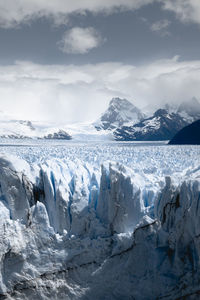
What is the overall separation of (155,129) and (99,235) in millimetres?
147091

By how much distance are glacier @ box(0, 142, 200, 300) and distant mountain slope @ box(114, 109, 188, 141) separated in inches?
5362

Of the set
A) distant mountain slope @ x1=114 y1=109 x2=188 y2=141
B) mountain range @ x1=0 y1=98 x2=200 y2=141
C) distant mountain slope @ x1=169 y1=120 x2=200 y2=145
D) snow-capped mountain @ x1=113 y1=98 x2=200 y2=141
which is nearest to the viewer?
distant mountain slope @ x1=169 y1=120 x2=200 y2=145

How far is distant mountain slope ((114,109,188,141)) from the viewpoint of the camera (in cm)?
15400

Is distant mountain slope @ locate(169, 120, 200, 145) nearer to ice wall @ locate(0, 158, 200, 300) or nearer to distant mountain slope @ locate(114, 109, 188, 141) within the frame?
ice wall @ locate(0, 158, 200, 300)

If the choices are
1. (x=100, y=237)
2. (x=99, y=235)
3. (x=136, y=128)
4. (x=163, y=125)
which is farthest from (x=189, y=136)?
(x=136, y=128)

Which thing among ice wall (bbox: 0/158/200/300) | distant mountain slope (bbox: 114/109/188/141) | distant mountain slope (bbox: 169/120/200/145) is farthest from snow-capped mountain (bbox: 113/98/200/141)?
ice wall (bbox: 0/158/200/300)

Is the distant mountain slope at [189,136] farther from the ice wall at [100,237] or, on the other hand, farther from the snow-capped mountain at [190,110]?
the snow-capped mountain at [190,110]

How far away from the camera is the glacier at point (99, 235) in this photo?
42.3 feet

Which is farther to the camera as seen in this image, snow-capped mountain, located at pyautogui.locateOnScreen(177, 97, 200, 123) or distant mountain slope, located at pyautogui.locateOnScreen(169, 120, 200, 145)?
snow-capped mountain, located at pyautogui.locateOnScreen(177, 97, 200, 123)

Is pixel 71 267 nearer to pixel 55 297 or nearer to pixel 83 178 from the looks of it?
pixel 55 297

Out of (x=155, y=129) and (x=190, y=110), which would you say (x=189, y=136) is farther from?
(x=190, y=110)

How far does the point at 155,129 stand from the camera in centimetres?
15875

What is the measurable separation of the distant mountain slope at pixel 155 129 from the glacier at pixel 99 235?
136 meters

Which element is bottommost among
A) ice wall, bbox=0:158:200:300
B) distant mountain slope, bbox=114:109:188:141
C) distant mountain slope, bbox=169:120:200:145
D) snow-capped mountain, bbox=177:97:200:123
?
ice wall, bbox=0:158:200:300
